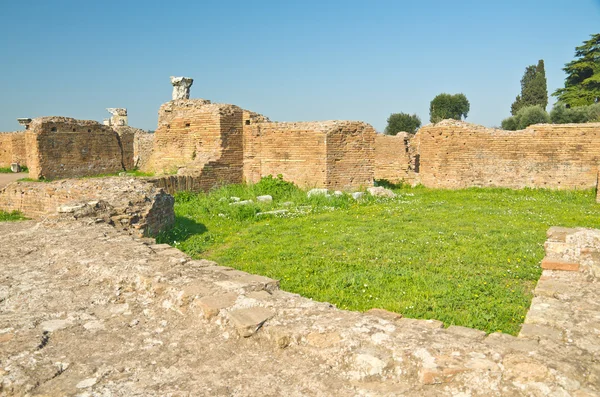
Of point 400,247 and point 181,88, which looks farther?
point 181,88

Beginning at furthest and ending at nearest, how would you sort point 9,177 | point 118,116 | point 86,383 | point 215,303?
point 118,116 < point 9,177 < point 215,303 < point 86,383

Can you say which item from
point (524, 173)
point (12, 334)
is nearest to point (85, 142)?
point (524, 173)

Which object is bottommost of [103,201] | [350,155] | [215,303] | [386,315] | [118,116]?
[386,315]

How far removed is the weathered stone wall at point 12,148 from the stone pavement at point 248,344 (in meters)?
22.9

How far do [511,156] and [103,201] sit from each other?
11635 millimetres

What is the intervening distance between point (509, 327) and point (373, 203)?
7.60 m

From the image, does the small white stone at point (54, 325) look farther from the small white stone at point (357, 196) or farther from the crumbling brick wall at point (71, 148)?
the crumbling brick wall at point (71, 148)

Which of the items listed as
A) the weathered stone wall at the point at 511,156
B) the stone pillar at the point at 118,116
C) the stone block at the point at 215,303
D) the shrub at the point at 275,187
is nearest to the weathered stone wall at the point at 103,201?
the stone block at the point at 215,303

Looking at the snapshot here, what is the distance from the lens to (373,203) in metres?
11.8

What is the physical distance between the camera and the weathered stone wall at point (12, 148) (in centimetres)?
2389

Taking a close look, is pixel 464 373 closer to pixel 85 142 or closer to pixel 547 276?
pixel 547 276

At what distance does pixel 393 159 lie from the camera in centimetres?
1805

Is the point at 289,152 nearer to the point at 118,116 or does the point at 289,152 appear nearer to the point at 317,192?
the point at 317,192

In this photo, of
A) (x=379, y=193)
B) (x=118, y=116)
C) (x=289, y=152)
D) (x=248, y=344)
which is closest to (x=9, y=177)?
(x=118, y=116)
